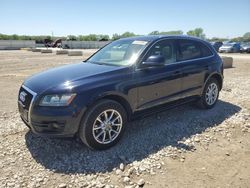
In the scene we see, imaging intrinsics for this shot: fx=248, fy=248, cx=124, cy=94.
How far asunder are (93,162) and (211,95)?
11.5 ft

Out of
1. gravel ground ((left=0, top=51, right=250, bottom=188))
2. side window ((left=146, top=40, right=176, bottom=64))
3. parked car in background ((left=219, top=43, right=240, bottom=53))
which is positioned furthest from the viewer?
parked car in background ((left=219, top=43, right=240, bottom=53))

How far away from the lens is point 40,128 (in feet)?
11.6

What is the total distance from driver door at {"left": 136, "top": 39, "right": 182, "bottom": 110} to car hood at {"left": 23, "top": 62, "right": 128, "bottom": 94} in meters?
0.49

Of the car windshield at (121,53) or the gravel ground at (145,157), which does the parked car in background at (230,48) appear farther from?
the car windshield at (121,53)

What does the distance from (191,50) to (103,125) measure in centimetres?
273

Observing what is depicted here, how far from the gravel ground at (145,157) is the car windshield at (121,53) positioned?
1298 mm

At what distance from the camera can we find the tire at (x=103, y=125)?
3.62 metres

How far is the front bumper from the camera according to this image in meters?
3.45

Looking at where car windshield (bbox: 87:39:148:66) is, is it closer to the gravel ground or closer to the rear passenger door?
the rear passenger door

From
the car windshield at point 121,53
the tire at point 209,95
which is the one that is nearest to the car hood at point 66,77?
the car windshield at point 121,53

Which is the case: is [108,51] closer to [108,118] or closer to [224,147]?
[108,118]

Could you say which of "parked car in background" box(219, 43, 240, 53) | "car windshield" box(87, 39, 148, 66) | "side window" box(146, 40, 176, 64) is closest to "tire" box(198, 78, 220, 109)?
"side window" box(146, 40, 176, 64)

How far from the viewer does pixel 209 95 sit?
19.0 feet

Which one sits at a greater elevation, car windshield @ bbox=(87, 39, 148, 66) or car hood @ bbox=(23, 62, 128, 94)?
car windshield @ bbox=(87, 39, 148, 66)
